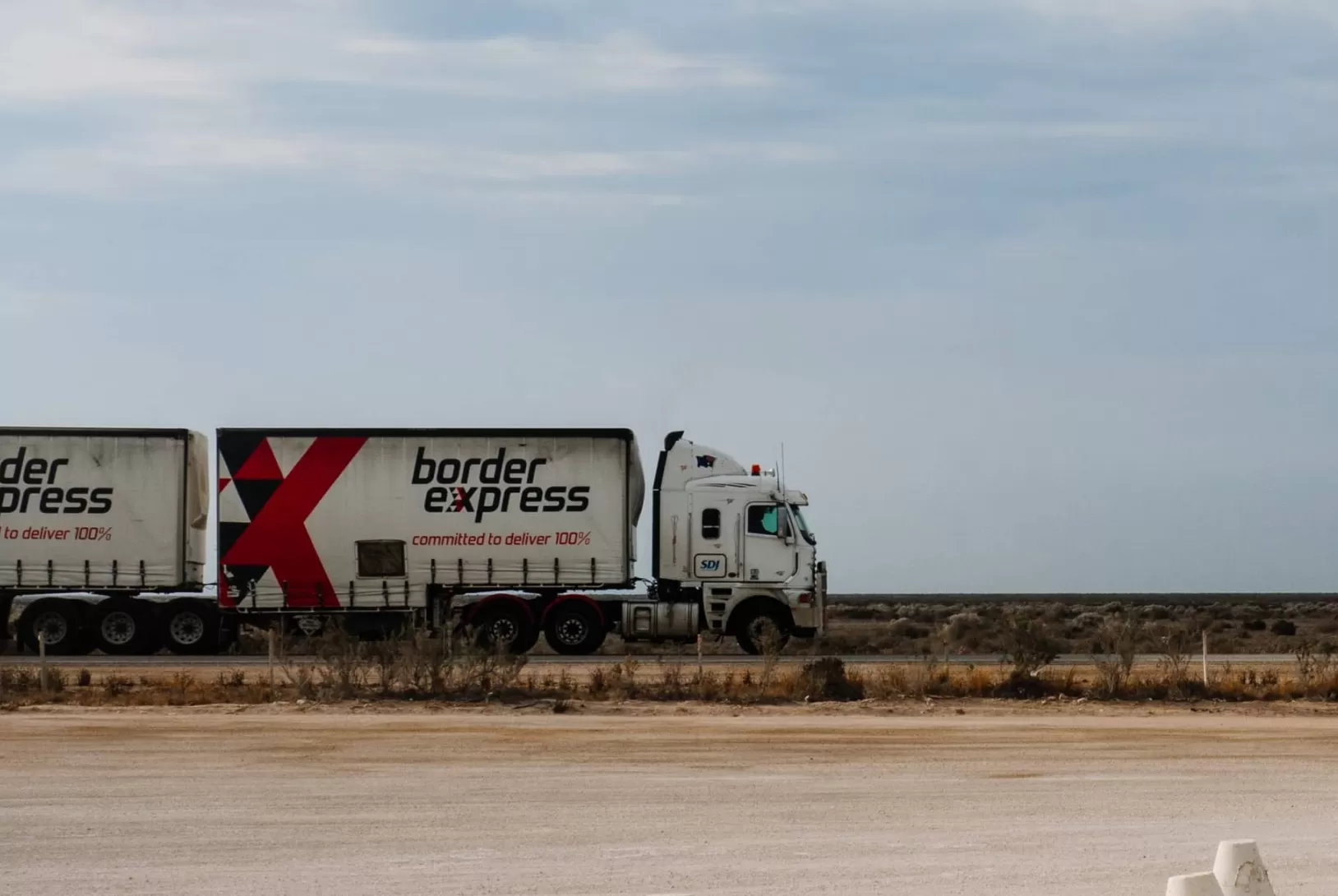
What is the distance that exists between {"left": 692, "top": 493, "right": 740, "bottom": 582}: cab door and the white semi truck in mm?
28

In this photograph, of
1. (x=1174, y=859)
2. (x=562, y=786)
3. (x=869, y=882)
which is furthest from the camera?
(x=562, y=786)

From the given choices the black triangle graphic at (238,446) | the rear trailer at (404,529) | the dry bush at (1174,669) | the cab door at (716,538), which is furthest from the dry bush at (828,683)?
the black triangle graphic at (238,446)

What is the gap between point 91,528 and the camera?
29812mm

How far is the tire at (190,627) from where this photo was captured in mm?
30031

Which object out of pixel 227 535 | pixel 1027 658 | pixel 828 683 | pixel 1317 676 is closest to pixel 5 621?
pixel 227 535

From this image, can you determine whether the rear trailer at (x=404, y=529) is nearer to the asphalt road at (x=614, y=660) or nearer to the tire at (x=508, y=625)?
the tire at (x=508, y=625)

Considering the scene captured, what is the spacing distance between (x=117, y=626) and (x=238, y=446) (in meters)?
4.11

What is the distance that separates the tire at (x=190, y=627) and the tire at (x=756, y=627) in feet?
30.2

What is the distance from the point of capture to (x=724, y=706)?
20969mm

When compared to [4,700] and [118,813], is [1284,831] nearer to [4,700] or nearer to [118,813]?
[118,813]

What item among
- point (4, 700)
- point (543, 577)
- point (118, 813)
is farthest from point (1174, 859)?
point (543, 577)

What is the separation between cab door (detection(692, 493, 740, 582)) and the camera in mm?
29156

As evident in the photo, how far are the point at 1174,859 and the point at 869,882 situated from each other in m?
2.03

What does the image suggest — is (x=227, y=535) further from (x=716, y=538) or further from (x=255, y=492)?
(x=716, y=538)
